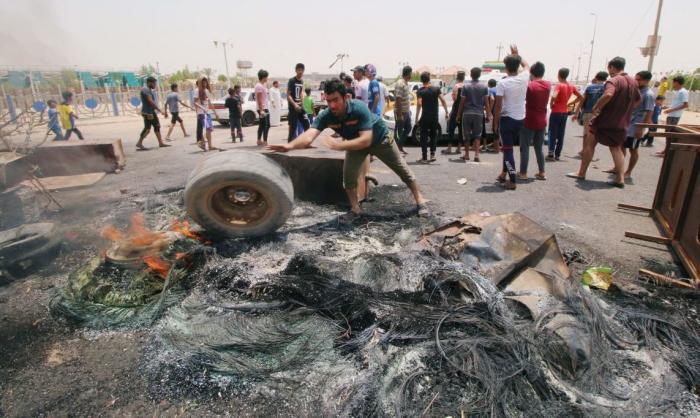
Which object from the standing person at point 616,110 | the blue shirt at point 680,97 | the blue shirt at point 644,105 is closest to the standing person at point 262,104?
the standing person at point 616,110

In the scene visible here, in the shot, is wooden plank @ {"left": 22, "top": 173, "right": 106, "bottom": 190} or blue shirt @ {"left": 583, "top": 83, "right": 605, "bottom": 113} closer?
wooden plank @ {"left": 22, "top": 173, "right": 106, "bottom": 190}

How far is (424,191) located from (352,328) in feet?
13.2

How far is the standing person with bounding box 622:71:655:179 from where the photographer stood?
693 centimetres

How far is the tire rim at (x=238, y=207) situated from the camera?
13.8 feet

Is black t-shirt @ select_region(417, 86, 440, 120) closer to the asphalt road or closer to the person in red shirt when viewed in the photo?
the asphalt road

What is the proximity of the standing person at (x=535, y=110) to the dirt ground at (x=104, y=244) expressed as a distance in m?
0.75

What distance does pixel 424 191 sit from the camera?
6520mm

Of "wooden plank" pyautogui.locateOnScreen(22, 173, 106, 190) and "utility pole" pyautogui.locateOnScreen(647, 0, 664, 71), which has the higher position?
"utility pole" pyautogui.locateOnScreen(647, 0, 664, 71)

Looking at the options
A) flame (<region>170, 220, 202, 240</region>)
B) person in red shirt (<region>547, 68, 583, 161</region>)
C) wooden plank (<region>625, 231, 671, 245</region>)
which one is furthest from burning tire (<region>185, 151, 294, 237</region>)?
person in red shirt (<region>547, 68, 583, 161</region>)

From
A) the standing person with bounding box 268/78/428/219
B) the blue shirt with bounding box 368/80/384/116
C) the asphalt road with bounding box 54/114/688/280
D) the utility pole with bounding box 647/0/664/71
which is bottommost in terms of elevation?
the asphalt road with bounding box 54/114/688/280

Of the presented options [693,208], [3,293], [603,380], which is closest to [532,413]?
[603,380]

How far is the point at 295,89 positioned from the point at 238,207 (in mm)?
5642

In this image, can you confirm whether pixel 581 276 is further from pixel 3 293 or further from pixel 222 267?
pixel 3 293

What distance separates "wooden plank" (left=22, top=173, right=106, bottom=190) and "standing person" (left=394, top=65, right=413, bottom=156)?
21.1 feet
